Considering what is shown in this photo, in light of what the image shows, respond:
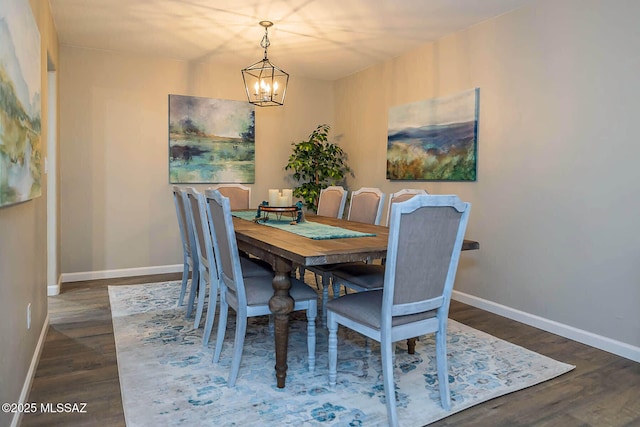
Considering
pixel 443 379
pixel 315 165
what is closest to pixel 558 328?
pixel 443 379

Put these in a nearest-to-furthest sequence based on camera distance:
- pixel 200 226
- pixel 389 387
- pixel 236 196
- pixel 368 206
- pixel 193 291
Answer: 1. pixel 389 387
2. pixel 200 226
3. pixel 193 291
4. pixel 368 206
5. pixel 236 196

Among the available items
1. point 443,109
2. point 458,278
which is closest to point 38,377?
point 458,278

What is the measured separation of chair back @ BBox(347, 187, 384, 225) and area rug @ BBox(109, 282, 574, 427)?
98cm

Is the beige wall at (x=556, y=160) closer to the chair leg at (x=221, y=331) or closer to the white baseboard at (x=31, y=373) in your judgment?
the chair leg at (x=221, y=331)

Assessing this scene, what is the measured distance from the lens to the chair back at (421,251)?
1855mm

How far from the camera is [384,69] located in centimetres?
499

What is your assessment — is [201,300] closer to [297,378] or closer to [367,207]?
[297,378]

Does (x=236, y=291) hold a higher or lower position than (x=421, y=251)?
lower

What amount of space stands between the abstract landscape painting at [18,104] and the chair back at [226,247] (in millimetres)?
860

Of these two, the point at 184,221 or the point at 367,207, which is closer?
the point at 184,221

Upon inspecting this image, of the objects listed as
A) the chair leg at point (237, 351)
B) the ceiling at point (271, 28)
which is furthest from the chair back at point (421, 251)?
the ceiling at point (271, 28)

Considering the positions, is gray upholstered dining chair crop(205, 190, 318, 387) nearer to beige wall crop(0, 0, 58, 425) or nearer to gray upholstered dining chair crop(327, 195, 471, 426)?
gray upholstered dining chair crop(327, 195, 471, 426)

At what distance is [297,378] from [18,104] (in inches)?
73.2

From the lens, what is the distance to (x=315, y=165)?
215 inches
